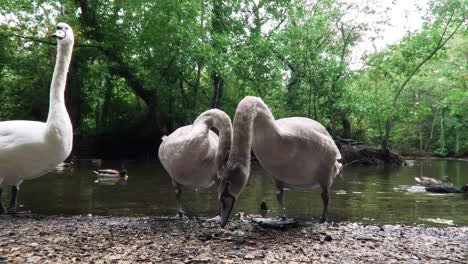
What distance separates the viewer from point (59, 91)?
21.5ft

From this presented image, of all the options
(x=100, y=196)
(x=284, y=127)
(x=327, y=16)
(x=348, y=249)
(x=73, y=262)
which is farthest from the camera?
(x=327, y=16)

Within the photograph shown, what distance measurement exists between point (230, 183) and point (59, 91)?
4.02m

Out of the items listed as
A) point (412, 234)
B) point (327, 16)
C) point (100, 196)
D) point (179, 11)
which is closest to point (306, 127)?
point (412, 234)

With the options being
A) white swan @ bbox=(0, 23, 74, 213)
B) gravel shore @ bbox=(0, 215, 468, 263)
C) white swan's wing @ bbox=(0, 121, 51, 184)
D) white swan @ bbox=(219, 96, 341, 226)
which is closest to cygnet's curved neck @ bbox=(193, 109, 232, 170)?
white swan @ bbox=(219, 96, 341, 226)

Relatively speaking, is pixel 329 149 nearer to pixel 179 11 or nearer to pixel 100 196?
pixel 100 196

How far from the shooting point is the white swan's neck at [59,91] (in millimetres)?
6223

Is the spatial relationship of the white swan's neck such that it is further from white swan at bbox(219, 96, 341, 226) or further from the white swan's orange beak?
white swan at bbox(219, 96, 341, 226)

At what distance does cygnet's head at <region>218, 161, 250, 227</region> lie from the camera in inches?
159

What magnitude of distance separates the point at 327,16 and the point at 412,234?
1027 inches

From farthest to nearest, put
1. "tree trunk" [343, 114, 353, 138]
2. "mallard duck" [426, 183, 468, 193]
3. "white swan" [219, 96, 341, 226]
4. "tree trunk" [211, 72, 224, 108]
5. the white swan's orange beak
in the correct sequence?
1. "tree trunk" [343, 114, 353, 138]
2. "tree trunk" [211, 72, 224, 108]
3. "mallard duck" [426, 183, 468, 193]
4. the white swan's orange beak
5. "white swan" [219, 96, 341, 226]

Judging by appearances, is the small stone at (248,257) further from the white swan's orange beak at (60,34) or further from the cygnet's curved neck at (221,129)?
the white swan's orange beak at (60,34)

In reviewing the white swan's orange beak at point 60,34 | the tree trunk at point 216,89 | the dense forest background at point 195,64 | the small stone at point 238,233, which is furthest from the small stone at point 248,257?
the tree trunk at point 216,89

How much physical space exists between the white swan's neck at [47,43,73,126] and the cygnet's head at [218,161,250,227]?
3451 mm

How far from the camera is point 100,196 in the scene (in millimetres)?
10766
